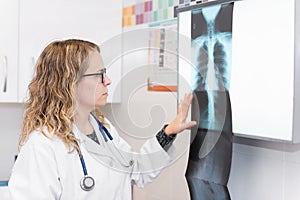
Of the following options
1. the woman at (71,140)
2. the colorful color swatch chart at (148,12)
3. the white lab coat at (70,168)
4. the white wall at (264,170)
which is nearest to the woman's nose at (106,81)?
the woman at (71,140)

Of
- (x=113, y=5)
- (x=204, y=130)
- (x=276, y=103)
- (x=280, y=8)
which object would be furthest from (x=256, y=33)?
(x=113, y=5)

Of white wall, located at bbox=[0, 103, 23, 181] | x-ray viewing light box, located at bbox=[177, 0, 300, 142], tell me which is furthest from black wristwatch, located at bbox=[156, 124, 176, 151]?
white wall, located at bbox=[0, 103, 23, 181]

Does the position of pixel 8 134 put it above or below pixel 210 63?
below

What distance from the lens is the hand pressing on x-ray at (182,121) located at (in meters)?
1.37

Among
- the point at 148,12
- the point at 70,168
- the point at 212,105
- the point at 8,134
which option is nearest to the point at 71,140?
the point at 70,168

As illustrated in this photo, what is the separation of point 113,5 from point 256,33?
1.20 meters

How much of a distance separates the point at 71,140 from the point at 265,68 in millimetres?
642

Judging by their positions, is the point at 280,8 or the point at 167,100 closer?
Result: the point at 280,8

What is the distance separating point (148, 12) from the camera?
6.89 ft

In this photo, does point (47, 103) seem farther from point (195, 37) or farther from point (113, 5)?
point (113, 5)

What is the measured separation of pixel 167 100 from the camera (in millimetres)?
1854

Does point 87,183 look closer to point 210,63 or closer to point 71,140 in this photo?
point 71,140

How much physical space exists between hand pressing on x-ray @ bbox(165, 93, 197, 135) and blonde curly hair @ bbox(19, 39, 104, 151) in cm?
31

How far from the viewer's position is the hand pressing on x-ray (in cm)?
137
